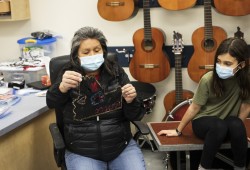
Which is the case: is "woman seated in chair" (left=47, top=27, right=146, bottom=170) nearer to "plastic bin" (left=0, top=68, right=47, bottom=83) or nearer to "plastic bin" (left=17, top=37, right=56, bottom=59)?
"plastic bin" (left=0, top=68, right=47, bottom=83)

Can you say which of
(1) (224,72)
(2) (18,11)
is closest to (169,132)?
(1) (224,72)

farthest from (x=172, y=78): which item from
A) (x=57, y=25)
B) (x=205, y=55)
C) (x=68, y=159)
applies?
(x=68, y=159)

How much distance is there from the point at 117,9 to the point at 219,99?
47.0 inches

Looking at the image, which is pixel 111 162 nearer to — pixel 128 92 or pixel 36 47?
pixel 128 92

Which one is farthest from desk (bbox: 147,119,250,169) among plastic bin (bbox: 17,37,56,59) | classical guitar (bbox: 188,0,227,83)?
plastic bin (bbox: 17,37,56,59)

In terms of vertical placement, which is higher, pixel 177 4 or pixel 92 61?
pixel 177 4

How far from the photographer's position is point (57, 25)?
328 cm

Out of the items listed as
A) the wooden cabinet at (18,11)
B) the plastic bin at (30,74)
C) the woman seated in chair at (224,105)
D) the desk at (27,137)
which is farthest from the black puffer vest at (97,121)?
the wooden cabinet at (18,11)

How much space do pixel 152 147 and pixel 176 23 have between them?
115 cm

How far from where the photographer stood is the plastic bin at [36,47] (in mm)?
3068

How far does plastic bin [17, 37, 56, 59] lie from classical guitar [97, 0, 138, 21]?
612 mm

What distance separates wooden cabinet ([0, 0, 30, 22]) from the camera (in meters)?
3.14

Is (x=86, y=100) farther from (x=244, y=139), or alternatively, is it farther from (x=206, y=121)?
(x=244, y=139)

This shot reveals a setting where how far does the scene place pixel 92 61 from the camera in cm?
180
